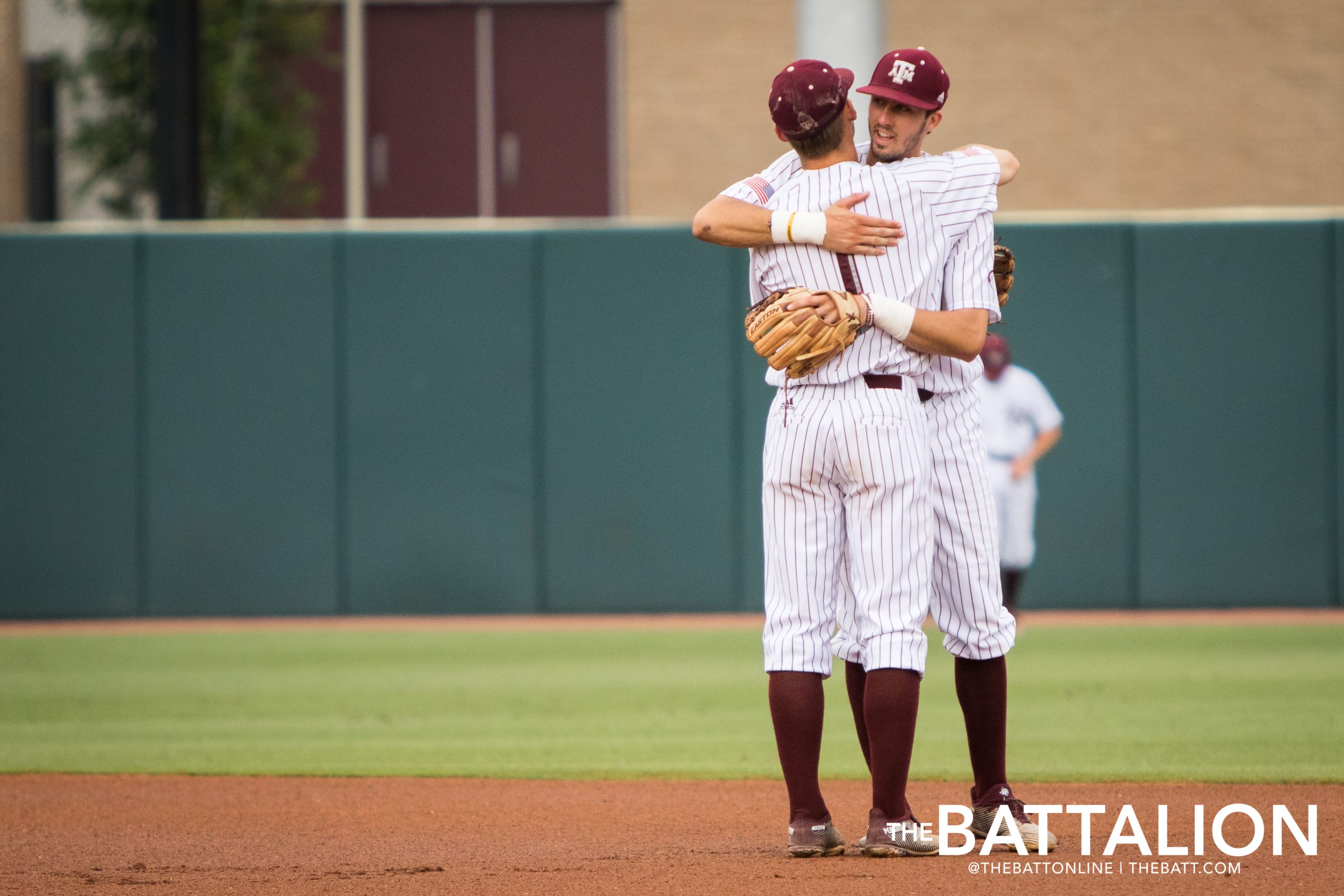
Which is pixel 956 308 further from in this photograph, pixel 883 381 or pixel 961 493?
pixel 961 493

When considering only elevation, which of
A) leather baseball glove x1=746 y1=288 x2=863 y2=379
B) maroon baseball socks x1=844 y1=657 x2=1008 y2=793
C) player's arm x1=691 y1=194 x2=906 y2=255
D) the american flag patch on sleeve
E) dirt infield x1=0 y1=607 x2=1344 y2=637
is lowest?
dirt infield x1=0 y1=607 x2=1344 y2=637

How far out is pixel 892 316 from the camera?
11.9ft

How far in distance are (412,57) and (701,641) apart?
23.6ft

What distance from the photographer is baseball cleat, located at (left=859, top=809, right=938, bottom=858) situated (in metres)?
3.76

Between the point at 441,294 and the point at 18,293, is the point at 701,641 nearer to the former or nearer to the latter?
the point at 441,294

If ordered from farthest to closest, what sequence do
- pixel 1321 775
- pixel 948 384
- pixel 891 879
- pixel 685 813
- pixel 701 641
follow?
1. pixel 701 641
2. pixel 1321 775
3. pixel 685 813
4. pixel 948 384
5. pixel 891 879

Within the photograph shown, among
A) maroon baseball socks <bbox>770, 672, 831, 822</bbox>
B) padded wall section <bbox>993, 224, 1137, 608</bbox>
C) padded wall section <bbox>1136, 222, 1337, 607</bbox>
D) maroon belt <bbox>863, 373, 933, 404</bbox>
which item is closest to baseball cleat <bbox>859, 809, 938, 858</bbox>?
maroon baseball socks <bbox>770, 672, 831, 822</bbox>

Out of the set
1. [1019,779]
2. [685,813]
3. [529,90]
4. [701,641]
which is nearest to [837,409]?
[685,813]

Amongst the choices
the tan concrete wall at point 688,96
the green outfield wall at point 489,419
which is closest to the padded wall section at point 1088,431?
the green outfield wall at point 489,419

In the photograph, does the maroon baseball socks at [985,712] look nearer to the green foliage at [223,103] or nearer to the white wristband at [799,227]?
the white wristband at [799,227]

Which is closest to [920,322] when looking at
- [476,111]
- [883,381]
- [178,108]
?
[883,381]

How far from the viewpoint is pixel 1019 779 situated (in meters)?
5.22

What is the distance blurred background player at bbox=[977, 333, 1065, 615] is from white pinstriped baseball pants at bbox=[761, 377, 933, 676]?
5577 mm

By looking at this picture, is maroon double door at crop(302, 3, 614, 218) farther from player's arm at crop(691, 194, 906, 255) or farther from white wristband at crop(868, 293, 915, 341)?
white wristband at crop(868, 293, 915, 341)
